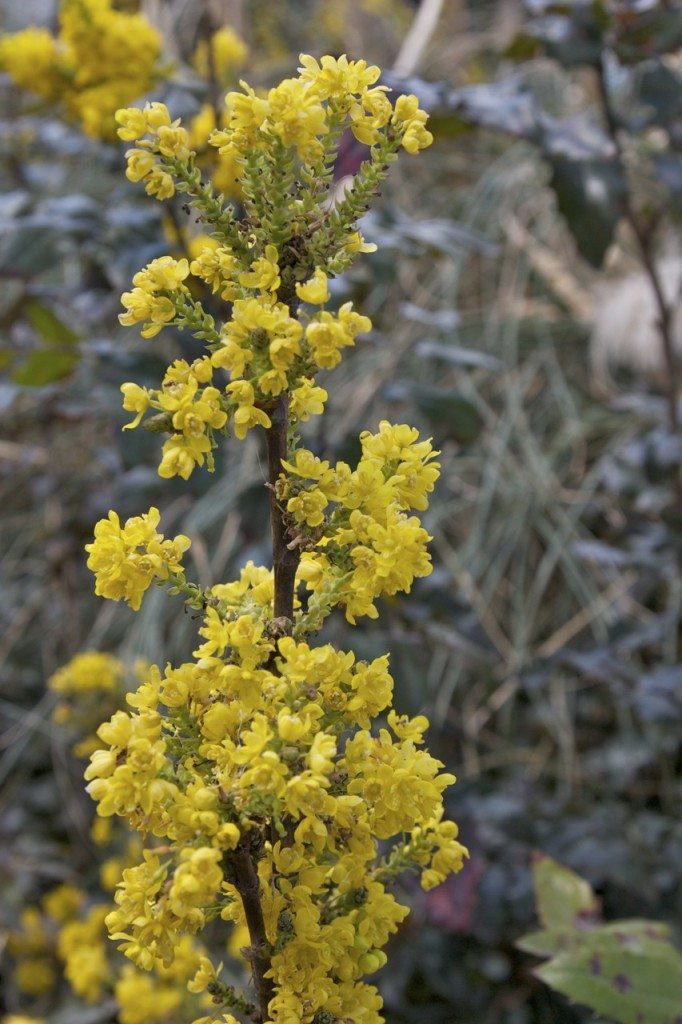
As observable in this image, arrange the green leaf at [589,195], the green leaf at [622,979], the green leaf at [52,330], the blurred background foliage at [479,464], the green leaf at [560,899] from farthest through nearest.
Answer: the green leaf at [52,330] → the blurred background foliage at [479,464] → the green leaf at [589,195] → the green leaf at [560,899] → the green leaf at [622,979]

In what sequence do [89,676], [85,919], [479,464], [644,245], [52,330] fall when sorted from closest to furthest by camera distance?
[644,245]
[52,330]
[89,676]
[85,919]
[479,464]

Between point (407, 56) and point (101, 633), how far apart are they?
131 cm

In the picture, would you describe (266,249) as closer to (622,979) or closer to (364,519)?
(364,519)

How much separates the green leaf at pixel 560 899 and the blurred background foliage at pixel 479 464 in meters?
0.34

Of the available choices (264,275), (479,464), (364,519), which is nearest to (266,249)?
(264,275)

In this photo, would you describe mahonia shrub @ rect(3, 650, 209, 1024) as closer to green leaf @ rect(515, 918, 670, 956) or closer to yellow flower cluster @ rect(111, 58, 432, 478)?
green leaf @ rect(515, 918, 670, 956)

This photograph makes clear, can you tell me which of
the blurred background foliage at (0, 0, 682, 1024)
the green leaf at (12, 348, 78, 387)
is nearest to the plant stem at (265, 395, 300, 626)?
the blurred background foliage at (0, 0, 682, 1024)

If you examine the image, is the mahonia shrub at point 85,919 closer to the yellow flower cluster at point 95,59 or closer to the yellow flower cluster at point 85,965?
the yellow flower cluster at point 85,965

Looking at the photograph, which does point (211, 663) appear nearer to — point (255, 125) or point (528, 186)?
point (255, 125)

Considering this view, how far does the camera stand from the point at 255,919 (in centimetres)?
54

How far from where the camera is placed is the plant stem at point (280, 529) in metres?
0.54

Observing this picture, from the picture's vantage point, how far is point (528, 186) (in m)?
2.76

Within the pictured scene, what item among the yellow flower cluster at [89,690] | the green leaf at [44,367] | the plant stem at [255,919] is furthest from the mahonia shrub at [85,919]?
the plant stem at [255,919]

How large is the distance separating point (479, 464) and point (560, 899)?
1491 millimetres
